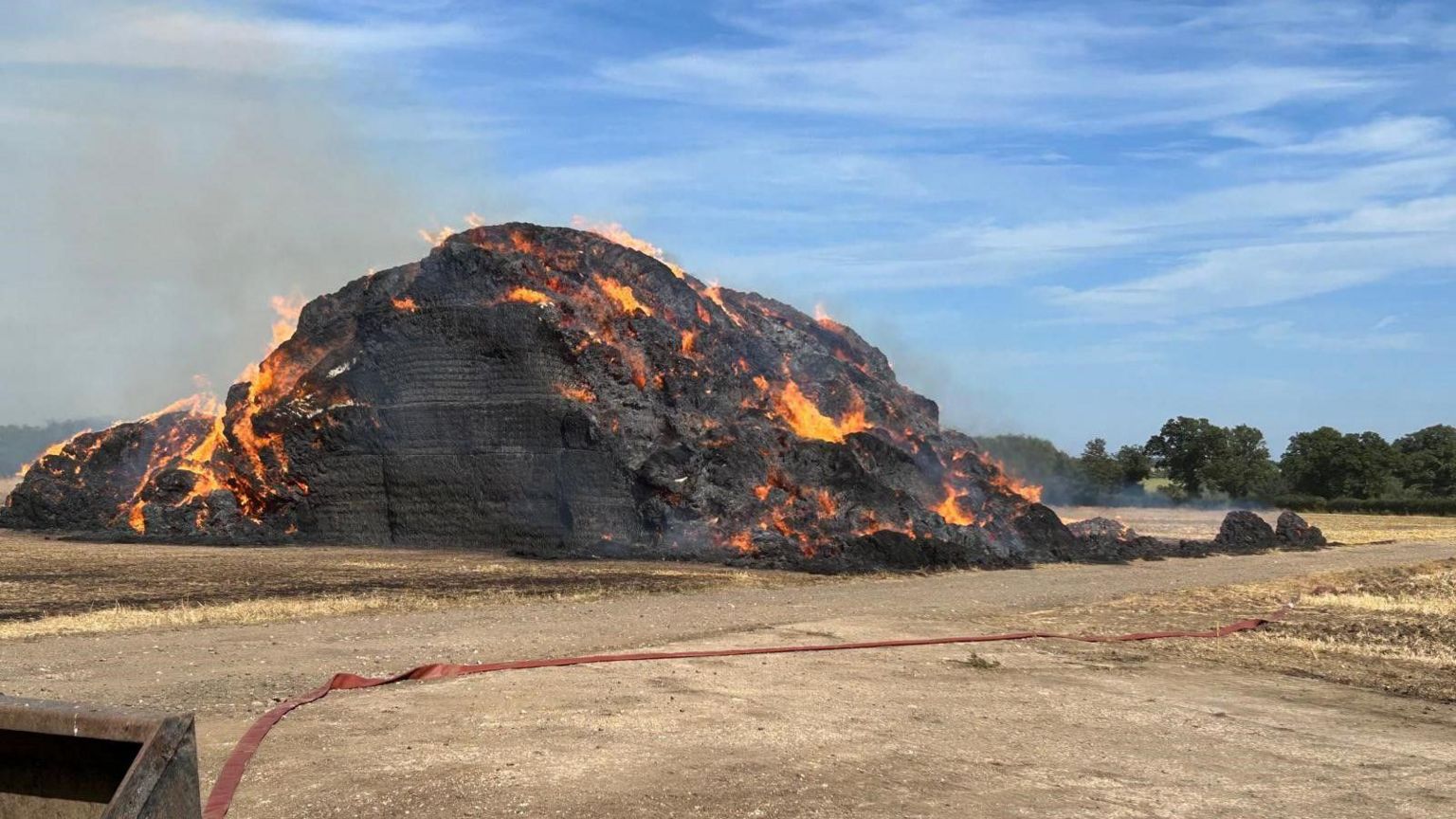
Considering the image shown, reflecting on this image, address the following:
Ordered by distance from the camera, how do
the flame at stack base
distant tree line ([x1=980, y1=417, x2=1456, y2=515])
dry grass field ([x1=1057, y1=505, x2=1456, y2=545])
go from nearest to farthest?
1. the flame at stack base
2. dry grass field ([x1=1057, y1=505, x2=1456, y2=545])
3. distant tree line ([x1=980, y1=417, x2=1456, y2=515])

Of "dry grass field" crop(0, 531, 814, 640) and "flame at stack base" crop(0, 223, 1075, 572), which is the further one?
"flame at stack base" crop(0, 223, 1075, 572)

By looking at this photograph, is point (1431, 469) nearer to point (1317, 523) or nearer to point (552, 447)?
point (1317, 523)

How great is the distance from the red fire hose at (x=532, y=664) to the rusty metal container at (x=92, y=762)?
1610 mm

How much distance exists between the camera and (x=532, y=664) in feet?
48.4

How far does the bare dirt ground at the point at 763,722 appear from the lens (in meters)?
9.33

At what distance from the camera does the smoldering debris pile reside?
3781 centimetres

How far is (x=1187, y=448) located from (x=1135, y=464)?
467 centimetres

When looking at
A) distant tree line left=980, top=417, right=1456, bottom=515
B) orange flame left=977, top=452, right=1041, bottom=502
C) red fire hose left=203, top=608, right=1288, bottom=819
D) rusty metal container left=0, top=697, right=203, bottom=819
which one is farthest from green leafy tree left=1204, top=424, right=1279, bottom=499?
rusty metal container left=0, top=697, right=203, bottom=819

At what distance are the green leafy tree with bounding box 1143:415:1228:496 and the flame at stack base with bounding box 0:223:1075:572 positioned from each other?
5557 cm

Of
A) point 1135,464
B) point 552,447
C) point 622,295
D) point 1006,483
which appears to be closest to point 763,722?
point 552,447

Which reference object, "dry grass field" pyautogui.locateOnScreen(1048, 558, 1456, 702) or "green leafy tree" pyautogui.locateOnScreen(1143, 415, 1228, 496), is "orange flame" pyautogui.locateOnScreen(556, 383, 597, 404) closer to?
"dry grass field" pyautogui.locateOnScreen(1048, 558, 1456, 702)

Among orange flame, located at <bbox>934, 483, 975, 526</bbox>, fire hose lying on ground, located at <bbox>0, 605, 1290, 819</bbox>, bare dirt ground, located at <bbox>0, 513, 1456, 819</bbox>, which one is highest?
orange flame, located at <bbox>934, 483, 975, 526</bbox>

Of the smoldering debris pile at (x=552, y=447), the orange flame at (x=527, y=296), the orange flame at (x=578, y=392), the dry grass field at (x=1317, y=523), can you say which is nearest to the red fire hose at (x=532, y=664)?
the smoldering debris pile at (x=552, y=447)

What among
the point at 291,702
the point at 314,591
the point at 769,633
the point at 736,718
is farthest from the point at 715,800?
the point at 314,591
